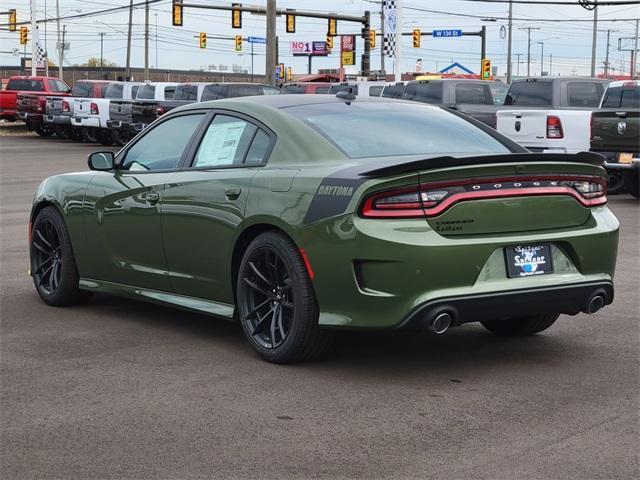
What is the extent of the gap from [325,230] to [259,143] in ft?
3.56

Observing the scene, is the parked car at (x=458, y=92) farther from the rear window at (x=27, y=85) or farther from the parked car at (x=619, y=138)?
the rear window at (x=27, y=85)

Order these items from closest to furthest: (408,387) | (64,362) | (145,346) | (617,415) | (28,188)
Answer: (617,415) < (408,387) < (64,362) < (145,346) < (28,188)

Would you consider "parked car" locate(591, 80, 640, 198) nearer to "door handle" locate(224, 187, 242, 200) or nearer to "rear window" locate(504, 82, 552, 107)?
"rear window" locate(504, 82, 552, 107)

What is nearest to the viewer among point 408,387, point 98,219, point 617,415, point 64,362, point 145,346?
point 617,415

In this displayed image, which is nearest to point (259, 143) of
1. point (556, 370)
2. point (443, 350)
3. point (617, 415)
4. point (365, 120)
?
point (365, 120)

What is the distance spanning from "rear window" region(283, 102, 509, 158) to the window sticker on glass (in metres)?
0.39

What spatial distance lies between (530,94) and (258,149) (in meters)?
15.1

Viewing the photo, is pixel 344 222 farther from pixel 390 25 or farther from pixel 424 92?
pixel 390 25

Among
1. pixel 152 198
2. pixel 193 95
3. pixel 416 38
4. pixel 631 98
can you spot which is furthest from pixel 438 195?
pixel 416 38

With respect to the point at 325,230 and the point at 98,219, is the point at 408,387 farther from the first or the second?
the point at 98,219

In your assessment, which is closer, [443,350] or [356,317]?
[356,317]

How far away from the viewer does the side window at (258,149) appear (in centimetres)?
680

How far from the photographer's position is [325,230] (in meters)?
6.02

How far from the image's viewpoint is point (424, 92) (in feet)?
81.7
